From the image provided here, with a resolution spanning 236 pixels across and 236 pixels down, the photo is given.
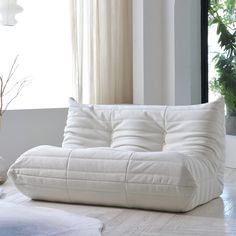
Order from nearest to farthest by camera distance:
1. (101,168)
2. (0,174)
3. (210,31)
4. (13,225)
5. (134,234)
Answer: (13,225) → (134,234) → (101,168) → (0,174) → (210,31)

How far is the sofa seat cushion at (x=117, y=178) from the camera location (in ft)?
10.7

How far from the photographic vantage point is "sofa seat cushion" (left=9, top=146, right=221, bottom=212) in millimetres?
3270

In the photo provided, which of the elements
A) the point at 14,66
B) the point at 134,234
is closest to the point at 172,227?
the point at 134,234

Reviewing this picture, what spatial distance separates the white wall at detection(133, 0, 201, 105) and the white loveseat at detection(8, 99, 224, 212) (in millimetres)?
1751

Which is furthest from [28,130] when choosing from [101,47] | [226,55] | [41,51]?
[226,55]

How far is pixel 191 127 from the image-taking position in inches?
141

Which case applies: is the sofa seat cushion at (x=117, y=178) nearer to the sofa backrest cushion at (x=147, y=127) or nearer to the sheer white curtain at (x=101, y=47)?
the sofa backrest cushion at (x=147, y=127)

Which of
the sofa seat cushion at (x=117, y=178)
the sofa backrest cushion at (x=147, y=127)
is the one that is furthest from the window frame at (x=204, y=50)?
the sofa seat cushion at (x=117, y=178)

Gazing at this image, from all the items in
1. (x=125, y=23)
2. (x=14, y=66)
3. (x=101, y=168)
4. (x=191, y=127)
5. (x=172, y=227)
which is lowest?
(x=172, y=227)

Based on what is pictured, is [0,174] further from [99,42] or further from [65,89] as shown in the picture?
[99,42]

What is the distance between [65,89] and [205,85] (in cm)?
140

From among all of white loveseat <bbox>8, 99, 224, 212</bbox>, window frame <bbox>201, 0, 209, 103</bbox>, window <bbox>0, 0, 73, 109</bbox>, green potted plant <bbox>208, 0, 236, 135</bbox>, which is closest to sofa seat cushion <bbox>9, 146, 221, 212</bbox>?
white loveseat <bbox>8, 99, 224, 212</bbox>

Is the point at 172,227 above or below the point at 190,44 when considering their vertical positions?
below

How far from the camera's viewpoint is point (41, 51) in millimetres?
5473
